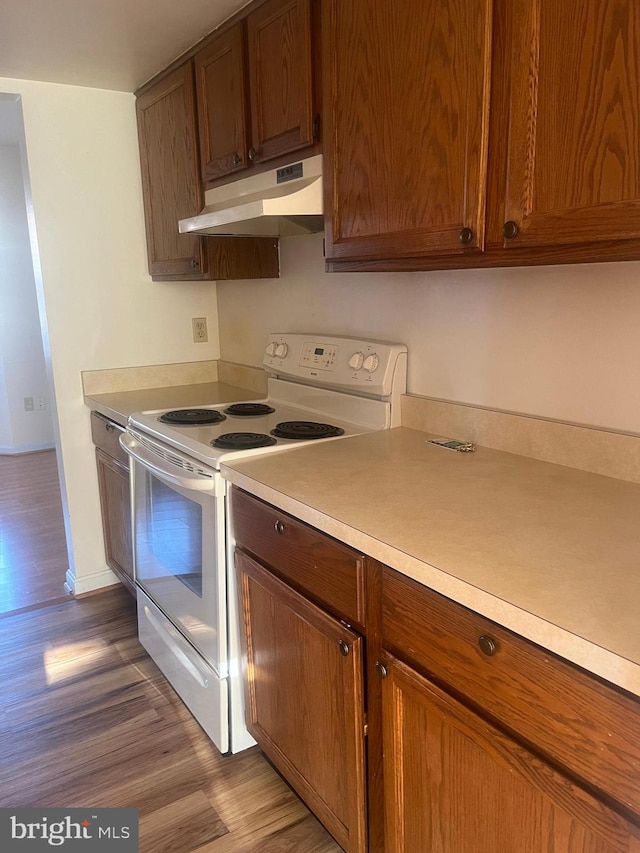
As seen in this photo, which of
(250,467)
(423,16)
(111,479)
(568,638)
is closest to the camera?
(568,638)

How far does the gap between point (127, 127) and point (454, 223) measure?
6.51 feet

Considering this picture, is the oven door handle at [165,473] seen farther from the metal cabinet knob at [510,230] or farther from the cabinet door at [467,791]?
the metal cabinet knob at [510,230]

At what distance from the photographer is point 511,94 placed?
3.78 ft

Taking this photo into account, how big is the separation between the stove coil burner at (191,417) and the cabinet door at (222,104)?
2.68 feet

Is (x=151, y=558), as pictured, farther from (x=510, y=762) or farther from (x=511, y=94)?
(x=511, y=94)

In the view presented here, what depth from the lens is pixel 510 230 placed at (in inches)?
46.9

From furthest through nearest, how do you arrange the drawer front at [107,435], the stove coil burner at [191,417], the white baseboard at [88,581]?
the white baseboard at [88,581], the drawer front at [107,435], the stove coil burner at [191,417]

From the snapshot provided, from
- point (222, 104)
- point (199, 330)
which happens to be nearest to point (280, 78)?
point (222, 104)

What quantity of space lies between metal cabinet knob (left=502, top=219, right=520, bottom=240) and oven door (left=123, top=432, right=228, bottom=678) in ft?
3.01

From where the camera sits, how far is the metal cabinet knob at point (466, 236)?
4.16 feet

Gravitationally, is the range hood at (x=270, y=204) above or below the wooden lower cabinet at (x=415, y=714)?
above

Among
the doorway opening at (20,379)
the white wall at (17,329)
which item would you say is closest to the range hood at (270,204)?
the doorway opening at (20,379)

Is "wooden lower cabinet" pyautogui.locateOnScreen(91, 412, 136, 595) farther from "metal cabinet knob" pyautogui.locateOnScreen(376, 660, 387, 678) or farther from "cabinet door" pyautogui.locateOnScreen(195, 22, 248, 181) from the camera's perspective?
"metal cabinet knob" pyautogui.locateOnScreen(376, 660, 387, 678)

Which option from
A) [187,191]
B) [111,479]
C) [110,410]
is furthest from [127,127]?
[111,479]
